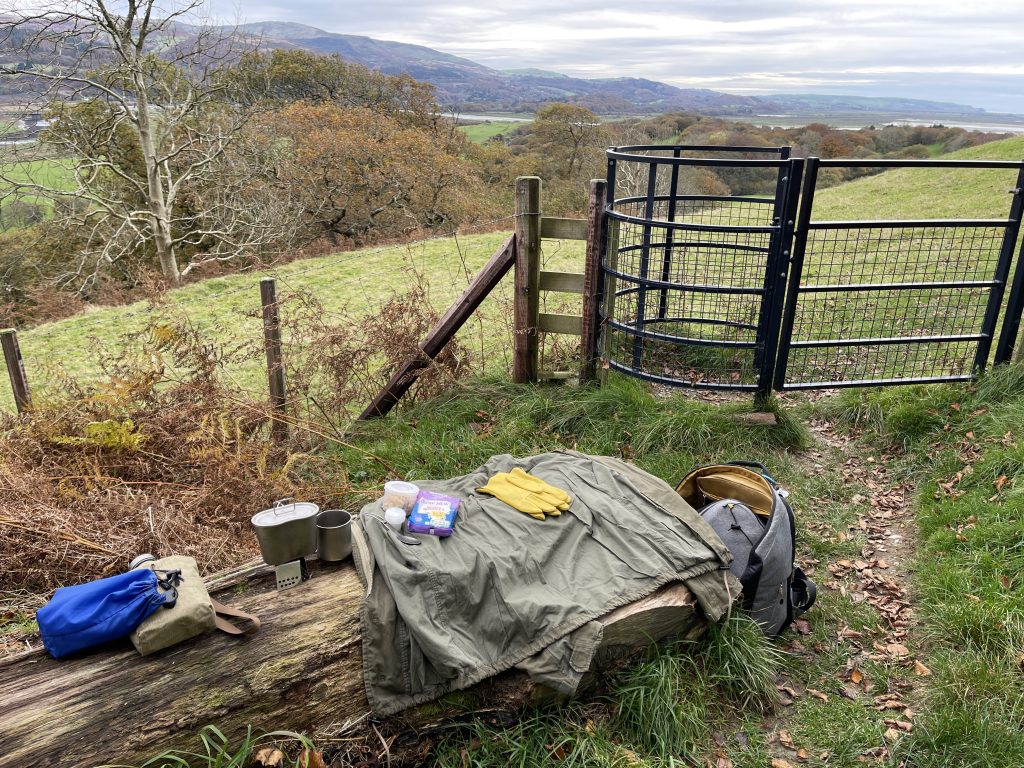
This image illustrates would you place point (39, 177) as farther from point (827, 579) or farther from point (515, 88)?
point (515, 88)

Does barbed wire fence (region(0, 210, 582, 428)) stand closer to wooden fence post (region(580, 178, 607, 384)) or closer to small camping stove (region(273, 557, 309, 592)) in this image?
wooden fence post (region(580, 178, 607, 384))

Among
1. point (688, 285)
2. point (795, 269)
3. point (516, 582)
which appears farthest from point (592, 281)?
point (516, 582)

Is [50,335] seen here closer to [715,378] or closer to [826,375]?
A: [715,378]

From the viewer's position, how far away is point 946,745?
2979 mm

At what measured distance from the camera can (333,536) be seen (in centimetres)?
311

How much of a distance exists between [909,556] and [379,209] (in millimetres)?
21533

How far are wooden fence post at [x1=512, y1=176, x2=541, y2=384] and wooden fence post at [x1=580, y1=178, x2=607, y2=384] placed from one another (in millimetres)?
443

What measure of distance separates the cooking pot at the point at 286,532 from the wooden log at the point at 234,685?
0.15 m

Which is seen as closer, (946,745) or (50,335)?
(946,745)

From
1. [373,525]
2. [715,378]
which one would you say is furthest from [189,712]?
[715,378]

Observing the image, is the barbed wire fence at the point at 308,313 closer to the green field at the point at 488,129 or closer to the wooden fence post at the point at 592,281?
the wooden fence post at the point at 592,281

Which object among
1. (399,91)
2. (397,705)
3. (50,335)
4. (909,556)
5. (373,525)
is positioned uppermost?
(399,91)

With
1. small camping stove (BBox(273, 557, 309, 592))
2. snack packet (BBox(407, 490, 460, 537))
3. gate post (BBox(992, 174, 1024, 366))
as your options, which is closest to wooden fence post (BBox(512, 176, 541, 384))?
snack packet (BBox(407, 490, 460, 537))

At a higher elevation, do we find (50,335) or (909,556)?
(909,556)
